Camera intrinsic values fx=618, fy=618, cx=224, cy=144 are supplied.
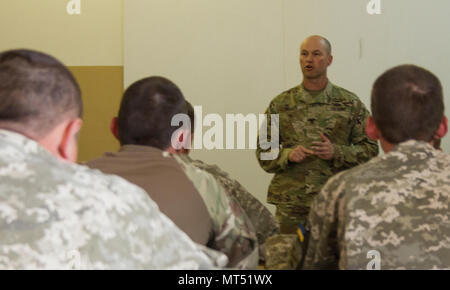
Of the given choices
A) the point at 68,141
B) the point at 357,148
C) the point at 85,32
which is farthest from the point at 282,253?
the point at 85,32

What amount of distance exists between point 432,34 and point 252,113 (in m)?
1.48

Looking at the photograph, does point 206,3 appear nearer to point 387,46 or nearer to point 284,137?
point 387,46

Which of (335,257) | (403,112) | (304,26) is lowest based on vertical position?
(335,257)

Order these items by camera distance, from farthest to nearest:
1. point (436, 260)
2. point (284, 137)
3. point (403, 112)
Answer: point (284, 137) < point (403, 112) < point (436, 260)

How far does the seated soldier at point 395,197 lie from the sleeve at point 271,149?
151cm

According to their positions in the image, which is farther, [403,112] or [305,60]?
[305,60]

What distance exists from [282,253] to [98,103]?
3.15m

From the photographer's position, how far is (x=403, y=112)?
1.60 metres

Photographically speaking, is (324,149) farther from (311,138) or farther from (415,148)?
(415,148)

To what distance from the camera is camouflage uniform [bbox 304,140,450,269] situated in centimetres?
144

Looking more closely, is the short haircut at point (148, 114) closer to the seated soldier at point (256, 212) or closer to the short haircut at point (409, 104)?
the seated soldier at point (256, 212)

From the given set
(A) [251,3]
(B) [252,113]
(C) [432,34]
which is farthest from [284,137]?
(C) [432,34]
